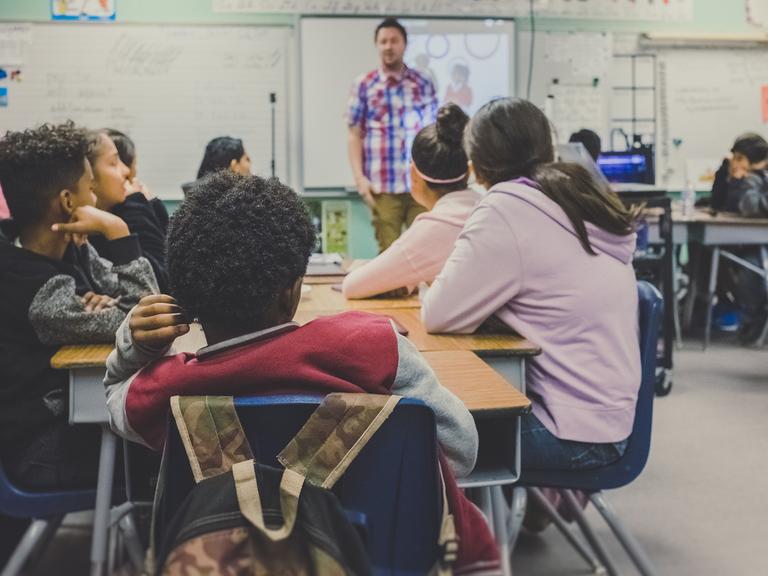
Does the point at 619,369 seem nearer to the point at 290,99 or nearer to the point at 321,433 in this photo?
the point at 321,433

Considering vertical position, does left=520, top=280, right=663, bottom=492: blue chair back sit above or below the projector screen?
below

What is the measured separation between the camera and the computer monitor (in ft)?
17.2

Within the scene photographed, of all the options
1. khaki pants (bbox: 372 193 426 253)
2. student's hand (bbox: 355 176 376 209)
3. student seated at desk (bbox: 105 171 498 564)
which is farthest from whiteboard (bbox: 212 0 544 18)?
student seated at desk (bbox: 105 171 498 564)

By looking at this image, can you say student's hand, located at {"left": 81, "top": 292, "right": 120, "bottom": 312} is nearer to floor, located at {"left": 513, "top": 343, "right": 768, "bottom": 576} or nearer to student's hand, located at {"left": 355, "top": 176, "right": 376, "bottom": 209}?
floor, located at {"left": 513, "top": 343, "right": 768, "bottom": 576}

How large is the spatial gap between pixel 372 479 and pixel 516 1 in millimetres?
5604

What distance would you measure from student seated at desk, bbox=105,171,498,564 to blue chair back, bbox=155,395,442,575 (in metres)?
0.05

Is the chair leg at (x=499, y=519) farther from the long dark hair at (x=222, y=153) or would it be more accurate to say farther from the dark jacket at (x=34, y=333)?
the long dark hair at (x=222, y=153)

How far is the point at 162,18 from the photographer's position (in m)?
5.76

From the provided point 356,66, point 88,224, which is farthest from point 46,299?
point 356,66

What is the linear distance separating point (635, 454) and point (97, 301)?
3.75ft

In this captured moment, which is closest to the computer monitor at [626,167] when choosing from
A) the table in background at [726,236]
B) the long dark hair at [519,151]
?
the table in background at [726,236]

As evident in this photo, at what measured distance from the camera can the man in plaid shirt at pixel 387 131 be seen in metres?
5.32

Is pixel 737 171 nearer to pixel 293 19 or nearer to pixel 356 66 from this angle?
pixel 356 66

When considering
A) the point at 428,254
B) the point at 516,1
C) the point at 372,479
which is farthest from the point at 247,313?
the point at 516,1
